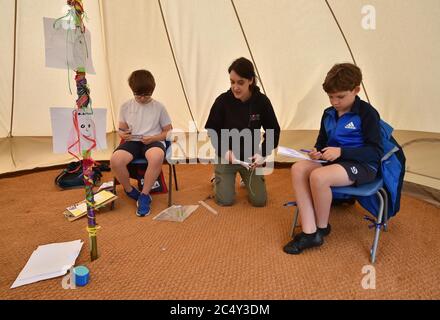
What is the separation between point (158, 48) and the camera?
3.03m

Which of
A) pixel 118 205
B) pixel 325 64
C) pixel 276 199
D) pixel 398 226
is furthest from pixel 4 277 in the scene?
pixel 325 64

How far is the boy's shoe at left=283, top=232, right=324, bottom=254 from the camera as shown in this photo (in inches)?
58.6

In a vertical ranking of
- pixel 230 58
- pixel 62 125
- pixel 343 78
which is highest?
pixel 230 58

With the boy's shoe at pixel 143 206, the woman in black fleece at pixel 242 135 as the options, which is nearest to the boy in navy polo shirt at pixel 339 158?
the woman in black fleece at pixel 242 135

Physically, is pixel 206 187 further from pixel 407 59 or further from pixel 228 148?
pixel 407 59

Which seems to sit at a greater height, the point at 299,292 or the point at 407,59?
the point at 407,59

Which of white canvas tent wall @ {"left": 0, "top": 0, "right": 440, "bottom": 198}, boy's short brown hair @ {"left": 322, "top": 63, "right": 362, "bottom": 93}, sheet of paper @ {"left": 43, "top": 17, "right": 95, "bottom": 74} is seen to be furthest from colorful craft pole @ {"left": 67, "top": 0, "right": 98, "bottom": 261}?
white canvas tent wall @ {"left": 0, "top": 0, "right": 440, "bottom": 198}

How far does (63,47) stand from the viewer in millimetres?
1186

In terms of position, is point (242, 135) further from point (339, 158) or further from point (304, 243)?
point (304, 243)

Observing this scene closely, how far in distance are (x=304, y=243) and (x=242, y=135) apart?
2.82ft

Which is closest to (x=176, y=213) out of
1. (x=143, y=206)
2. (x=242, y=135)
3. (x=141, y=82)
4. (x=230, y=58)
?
(x=143, y=206)

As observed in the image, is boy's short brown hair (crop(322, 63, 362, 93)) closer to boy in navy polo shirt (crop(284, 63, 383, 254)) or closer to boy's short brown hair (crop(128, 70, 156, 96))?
boy in navy polo shirt (crop(284, 63, 383, 254))

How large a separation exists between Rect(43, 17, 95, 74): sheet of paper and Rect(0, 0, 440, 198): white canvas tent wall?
1815 mm
